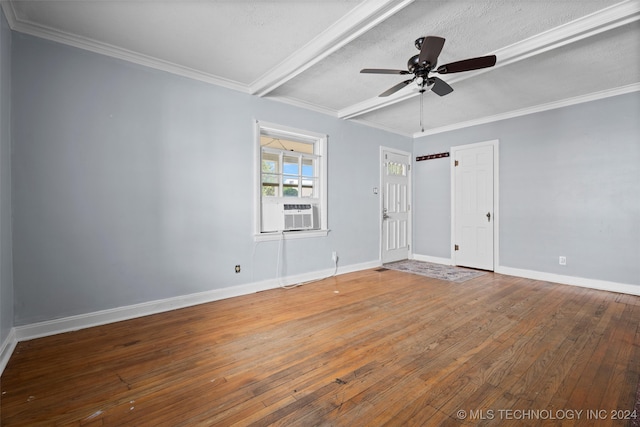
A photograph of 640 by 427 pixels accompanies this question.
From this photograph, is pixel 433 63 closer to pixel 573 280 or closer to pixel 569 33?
pixel 569 33

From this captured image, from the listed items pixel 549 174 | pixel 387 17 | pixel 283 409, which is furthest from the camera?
pixel 549 174

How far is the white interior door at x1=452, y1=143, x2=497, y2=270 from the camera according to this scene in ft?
16.0

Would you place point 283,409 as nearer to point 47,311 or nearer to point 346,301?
point 346,301

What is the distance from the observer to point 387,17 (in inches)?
84.7

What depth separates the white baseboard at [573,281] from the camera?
3656 millimetres

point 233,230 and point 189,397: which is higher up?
point 233,230

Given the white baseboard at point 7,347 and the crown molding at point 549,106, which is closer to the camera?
the white baseboard at point 7,347

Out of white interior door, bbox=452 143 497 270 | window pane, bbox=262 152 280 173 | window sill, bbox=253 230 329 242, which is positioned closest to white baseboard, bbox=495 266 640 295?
white interior door, bbox=452 143 497 270

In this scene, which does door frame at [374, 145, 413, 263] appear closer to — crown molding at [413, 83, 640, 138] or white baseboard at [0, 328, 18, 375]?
crown molding at [413, 83, 640, 138]

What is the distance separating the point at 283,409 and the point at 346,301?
6.07 feet

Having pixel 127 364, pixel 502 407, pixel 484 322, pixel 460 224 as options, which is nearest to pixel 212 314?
pixel 127 364

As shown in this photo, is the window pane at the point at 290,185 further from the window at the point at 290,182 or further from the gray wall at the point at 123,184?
the gray wall at the point at 123,184

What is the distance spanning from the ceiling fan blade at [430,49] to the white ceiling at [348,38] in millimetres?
296

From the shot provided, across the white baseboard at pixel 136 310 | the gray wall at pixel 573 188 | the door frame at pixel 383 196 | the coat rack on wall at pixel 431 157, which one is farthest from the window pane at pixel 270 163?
the gray wall at pixel 573 188
